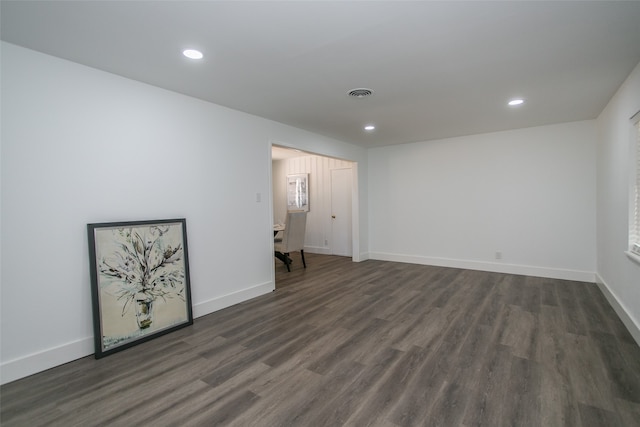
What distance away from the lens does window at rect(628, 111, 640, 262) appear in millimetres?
2697

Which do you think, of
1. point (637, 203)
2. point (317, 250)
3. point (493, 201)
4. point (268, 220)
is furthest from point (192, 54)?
point (317, 250)

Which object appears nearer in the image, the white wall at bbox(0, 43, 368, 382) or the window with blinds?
the white wall at bbox(0, 43, 368, 382)

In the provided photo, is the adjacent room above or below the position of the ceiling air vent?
below

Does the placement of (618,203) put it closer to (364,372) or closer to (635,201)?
(635,201)

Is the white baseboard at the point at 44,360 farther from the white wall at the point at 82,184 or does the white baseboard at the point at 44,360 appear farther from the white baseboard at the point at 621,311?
the white baseboard at the point at 621,311

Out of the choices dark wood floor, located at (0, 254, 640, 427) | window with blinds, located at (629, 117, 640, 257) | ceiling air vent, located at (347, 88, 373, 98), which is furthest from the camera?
ceiling air vent, located at (347, 88, 373, 98)

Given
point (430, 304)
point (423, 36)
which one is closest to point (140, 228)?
point (423, 36)

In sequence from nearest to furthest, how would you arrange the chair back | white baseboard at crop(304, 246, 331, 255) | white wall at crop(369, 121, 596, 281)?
white wall at crop(369, 121, 596, 281) → the chair back → white baseboard at crop(304, 246, 331, 255)

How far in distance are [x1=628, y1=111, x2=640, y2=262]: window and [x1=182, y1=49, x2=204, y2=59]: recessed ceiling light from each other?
3.77 meters

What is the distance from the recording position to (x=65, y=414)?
1.81m

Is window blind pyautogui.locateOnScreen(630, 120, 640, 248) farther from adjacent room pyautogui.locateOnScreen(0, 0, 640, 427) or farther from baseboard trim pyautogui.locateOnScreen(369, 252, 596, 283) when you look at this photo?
baseboard trim pyautogui.locateOnScreen(369, 252, 596, 283)

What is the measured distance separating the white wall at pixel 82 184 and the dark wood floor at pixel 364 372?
1.30ft

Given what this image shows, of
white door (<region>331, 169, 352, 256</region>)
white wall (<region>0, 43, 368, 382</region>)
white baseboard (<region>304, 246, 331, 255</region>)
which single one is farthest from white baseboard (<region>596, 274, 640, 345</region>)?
white baseboard (<region>304, 246, 331, 255</region>)

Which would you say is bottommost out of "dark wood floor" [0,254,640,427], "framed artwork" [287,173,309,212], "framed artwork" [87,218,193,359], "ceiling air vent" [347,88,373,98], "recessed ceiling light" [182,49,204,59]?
"dark wood floor" [0,254,640,427]
